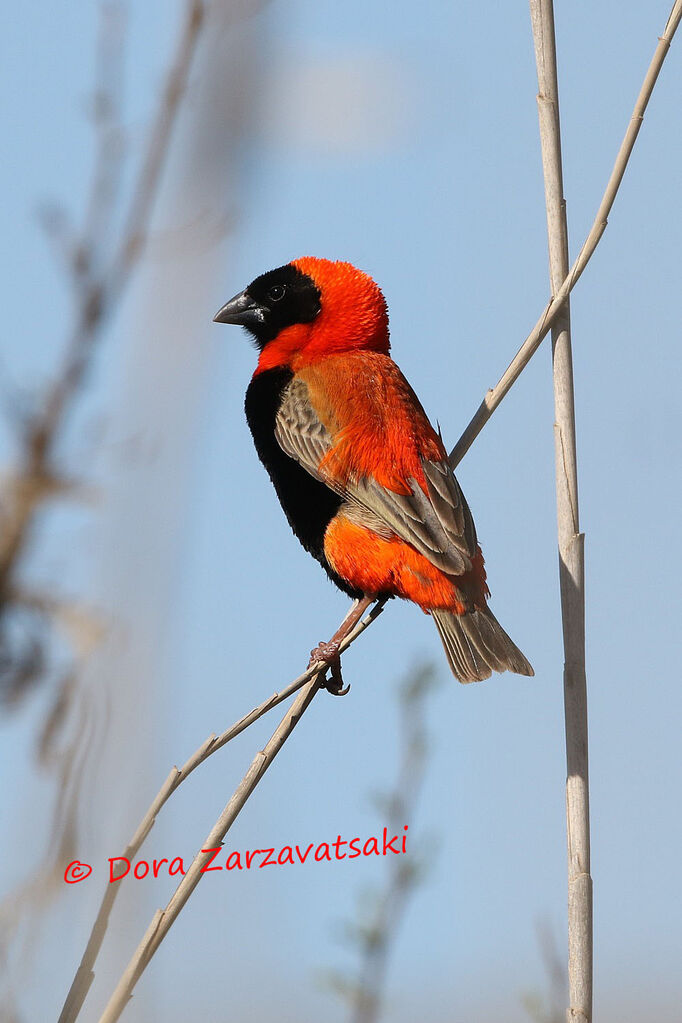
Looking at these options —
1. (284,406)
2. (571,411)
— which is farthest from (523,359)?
(284,406)

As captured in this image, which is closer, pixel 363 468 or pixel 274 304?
pixel 363 468

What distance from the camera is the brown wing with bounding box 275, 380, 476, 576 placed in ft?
9.89

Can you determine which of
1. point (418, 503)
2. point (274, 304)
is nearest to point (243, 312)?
point (274, 304)

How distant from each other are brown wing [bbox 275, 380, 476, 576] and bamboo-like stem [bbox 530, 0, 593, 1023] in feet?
1.91

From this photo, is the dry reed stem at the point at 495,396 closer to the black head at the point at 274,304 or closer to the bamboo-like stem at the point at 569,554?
the bamboo-like stem at the point at 569,554

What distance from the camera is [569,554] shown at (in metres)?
2.44

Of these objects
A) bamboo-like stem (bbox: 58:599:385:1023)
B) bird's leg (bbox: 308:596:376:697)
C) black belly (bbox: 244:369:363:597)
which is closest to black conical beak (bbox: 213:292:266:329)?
black belly (bbox: 244:369:363:597)

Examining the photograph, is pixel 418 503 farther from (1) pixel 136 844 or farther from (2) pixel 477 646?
(1) pixel 136 844

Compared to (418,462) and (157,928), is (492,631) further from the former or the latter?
(157,928)

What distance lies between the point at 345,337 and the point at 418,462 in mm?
785

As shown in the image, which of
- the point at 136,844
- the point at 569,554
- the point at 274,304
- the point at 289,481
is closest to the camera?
the point at 136,844

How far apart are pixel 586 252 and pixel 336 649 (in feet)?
4.10

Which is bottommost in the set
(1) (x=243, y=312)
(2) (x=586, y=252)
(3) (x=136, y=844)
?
(3) (x=136, y=844)

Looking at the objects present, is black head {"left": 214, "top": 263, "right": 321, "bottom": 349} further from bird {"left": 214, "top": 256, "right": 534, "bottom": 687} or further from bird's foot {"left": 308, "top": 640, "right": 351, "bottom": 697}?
bird's foot {"left": 308, "top": 640, "right": 351, "bottom": 697}
